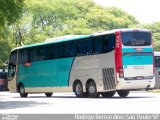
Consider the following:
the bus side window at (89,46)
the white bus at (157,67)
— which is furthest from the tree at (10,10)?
the white bus at (157,67)

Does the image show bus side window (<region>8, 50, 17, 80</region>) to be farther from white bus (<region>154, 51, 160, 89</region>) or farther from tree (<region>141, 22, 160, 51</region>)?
tree (<region>141, 22, 160, 51</region>)

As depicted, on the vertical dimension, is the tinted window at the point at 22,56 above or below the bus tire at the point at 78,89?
above

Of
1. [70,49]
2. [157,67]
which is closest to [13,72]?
[70,49]

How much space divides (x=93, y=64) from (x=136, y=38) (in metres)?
2.76

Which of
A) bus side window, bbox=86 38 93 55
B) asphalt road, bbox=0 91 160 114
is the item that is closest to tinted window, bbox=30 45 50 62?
bus side window, bbox=86 38 93 55

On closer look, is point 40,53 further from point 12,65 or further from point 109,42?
point 109,42

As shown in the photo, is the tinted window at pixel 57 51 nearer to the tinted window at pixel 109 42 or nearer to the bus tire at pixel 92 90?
the bus tire at pixel 92 90

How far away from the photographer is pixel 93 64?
84.7ft

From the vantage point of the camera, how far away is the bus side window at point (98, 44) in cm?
2511

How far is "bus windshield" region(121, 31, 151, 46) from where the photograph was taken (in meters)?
24.3

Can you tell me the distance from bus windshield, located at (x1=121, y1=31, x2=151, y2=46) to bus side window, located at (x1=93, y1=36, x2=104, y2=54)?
141 cm

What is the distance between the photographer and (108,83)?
80.8ft

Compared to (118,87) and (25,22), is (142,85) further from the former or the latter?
(25,22)

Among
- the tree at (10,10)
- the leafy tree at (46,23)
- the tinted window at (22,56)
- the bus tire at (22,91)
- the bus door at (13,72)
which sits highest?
the leafy tree at (46,23)
